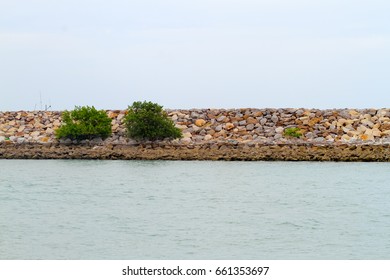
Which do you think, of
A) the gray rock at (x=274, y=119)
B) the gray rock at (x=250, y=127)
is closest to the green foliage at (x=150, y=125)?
the gray rock at (x=250, y=127)

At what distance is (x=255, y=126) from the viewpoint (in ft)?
142

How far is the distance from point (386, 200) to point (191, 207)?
5.54 metres

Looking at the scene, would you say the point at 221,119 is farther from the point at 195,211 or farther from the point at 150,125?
the point at 195,211

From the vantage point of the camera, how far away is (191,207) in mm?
24625

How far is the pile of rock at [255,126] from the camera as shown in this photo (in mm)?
41469

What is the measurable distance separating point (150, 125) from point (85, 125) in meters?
3.14

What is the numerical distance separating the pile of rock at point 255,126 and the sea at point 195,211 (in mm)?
4714

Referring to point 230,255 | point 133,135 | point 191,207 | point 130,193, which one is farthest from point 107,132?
point 230,255

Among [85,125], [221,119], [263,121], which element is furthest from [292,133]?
[85,125]

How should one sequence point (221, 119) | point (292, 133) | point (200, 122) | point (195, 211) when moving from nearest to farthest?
1. point (195, 211)
2. point (292, 133)
3. point (200, 122)
4. point (221, 119)

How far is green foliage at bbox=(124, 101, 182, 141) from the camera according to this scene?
41500mm

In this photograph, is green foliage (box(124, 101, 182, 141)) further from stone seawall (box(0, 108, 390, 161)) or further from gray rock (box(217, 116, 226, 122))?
gray rock (box(217, 116, 226, 122))
